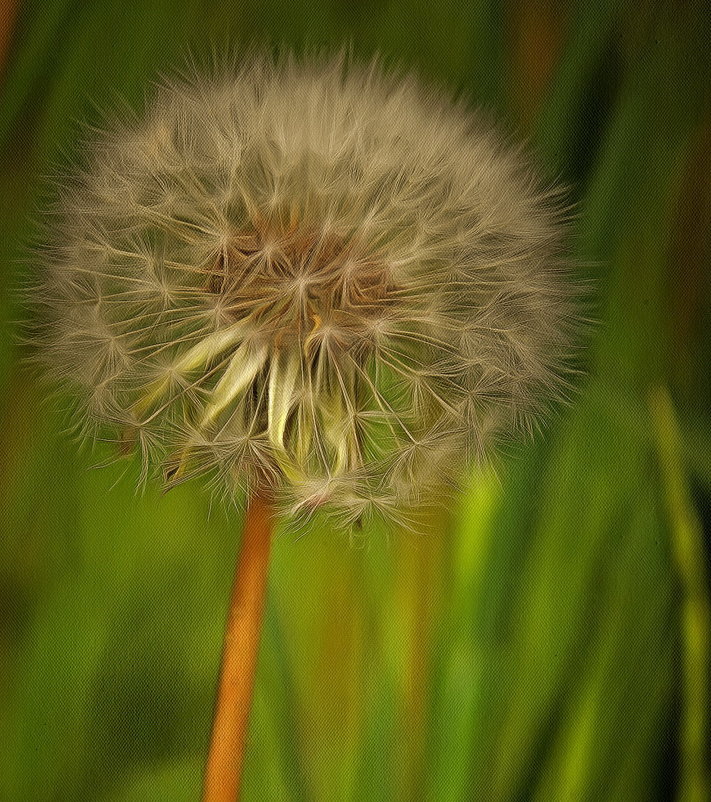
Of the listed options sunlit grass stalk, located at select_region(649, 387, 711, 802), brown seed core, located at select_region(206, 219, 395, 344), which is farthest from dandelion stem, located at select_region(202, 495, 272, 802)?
sunlit grass stalk, located at select_region(649, 387, 711, 802)

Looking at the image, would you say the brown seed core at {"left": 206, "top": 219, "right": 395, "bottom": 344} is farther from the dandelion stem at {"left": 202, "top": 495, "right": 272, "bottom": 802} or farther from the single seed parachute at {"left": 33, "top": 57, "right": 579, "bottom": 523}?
the dandelion stem at {"left": 202, "top": 495, "right": 272, "bottom": 802}

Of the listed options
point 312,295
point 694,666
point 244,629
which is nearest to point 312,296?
point 312,295

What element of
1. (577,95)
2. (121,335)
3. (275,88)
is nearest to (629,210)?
(577,95)

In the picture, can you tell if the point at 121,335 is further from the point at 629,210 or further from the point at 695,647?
the point at 695,647

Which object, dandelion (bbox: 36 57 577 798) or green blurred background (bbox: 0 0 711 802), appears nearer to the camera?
dandelion (bbox: 36 57 577 798)

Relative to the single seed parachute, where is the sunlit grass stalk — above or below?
below

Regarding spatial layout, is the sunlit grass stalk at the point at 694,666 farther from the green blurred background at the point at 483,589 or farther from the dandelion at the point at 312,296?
the dandelion at the point at 312,296

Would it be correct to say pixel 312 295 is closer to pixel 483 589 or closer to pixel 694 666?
pixel 483 589
